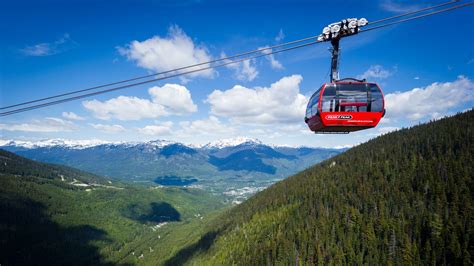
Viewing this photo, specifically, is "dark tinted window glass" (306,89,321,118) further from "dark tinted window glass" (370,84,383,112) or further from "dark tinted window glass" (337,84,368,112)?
"dark tinted window glass" (370,84,383,112)

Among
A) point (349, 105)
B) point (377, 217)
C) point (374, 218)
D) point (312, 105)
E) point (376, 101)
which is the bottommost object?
point (374, 218)

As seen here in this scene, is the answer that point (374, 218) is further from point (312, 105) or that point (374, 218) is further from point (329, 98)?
point (329, 98)

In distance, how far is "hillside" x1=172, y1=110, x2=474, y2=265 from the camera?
116 m

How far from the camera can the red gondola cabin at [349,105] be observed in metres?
22.9

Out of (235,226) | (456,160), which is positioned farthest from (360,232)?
(235,226)

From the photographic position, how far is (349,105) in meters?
23.3

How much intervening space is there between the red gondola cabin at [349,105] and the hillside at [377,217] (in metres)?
115

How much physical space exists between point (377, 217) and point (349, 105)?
460ft

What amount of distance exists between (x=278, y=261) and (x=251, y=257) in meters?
18.4

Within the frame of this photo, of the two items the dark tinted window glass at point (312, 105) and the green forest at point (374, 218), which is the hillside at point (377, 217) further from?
the dark tinted window glass at point (312, 105)

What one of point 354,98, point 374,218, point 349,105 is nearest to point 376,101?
point 354,98

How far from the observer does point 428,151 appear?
175625 millimetres

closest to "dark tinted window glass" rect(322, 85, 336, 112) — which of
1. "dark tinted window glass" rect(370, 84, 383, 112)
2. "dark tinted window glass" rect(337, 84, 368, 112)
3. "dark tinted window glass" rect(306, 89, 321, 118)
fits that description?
"dark tinted window glass" rect(337, 84, 368, 112)

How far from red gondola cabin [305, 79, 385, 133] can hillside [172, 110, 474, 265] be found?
376 feet
